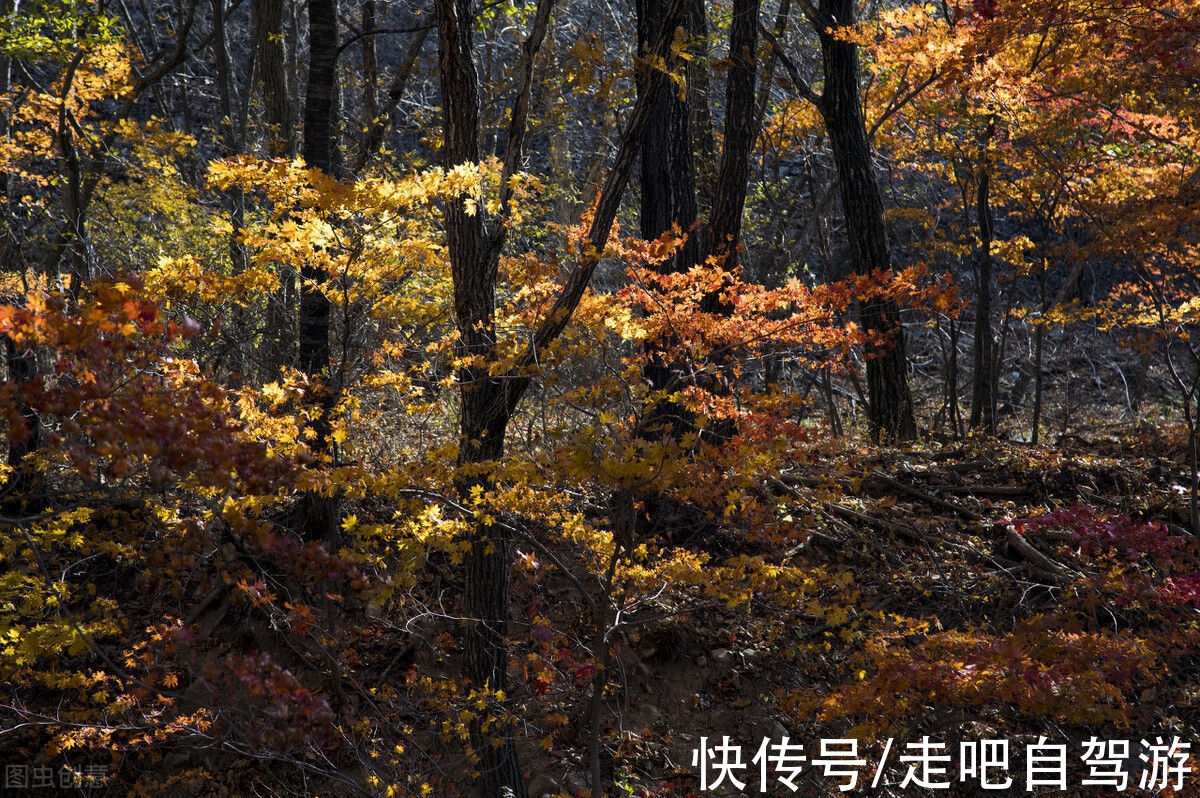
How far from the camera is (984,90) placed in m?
7.09

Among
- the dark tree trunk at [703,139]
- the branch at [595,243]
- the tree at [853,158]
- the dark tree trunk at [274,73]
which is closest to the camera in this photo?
the branch at [595,243]

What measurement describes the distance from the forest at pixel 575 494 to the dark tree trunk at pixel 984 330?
0.48 ft

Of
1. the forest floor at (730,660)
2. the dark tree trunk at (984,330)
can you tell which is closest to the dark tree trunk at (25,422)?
the forest floor at (730,660)

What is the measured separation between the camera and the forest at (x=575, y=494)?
147 inches

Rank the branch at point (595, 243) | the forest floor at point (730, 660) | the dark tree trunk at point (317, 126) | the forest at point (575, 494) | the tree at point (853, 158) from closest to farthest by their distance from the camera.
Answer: the forest at point (575, 494), the branch at point (595, 243), the forest floor at point (730, 660), the dark tree trunk at point (317, 126), the tree at point (853, 158)

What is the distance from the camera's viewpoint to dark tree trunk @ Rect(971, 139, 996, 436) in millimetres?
9273

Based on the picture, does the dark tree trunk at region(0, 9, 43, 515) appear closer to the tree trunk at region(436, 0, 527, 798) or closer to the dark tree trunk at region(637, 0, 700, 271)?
the tree trunk at region(436, 0, 527, 798)

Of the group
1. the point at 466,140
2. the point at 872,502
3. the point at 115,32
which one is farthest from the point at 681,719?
the point at 115,32

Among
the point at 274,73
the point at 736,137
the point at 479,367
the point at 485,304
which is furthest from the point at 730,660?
the point at 274,73

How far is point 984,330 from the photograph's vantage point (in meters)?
9.62

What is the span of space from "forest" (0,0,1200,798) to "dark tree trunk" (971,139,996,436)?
15 cm

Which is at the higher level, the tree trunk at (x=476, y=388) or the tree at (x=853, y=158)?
the tree at (x=853, y=158)

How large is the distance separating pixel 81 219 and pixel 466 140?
4503 mm

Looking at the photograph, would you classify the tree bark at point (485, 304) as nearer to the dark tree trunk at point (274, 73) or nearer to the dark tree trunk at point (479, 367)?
the dark tree trunk at point (479, 367)
